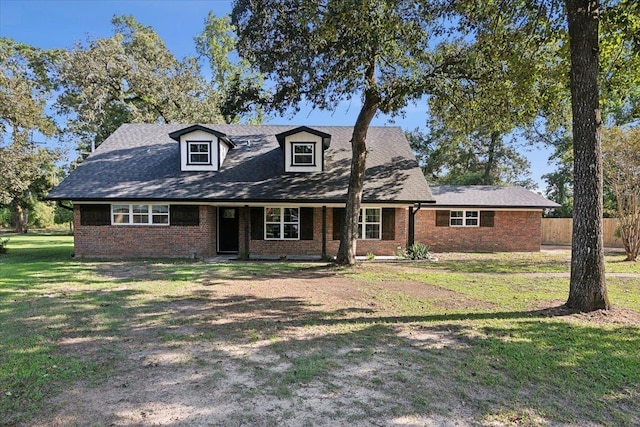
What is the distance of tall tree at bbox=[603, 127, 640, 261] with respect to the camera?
1424cm

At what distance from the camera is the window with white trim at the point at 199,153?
15844 millimetres

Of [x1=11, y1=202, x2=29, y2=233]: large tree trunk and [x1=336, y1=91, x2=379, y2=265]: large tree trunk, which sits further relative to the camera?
[x1=11, y1=202, x2=29, y2=233]: large tree trunk

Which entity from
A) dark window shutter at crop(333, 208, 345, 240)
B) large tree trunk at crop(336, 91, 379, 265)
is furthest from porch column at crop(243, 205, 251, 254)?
large tree trunk at crop(336, 91, 379, 265)

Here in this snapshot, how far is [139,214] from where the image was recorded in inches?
575

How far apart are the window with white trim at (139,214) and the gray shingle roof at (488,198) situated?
1245cm

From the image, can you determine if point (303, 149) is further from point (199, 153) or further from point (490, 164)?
point (490, 164)

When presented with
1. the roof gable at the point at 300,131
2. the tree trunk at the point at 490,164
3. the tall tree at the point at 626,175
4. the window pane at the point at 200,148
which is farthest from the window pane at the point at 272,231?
the tree trunk at the point at 490,164

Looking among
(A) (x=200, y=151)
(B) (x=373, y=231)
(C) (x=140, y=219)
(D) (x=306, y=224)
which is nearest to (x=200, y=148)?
(A) (x=200, y=151)

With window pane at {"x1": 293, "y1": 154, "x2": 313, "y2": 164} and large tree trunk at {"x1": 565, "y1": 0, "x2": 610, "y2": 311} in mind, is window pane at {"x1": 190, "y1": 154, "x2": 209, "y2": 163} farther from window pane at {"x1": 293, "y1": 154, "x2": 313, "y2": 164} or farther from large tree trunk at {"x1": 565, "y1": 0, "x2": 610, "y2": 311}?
large tree trunk at {"x1": 565, "y1": 0, "x2": 610, "y2": 311}

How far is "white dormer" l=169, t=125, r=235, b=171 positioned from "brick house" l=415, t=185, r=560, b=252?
10.1 meters

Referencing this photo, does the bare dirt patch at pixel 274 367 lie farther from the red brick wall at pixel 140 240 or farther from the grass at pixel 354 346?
the red brick wall at pixel 140 240

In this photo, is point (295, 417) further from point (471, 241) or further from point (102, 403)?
point (471, 241)

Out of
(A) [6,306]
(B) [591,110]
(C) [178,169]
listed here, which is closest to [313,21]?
(B) [591,110]

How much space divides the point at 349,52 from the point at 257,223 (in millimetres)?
8324
